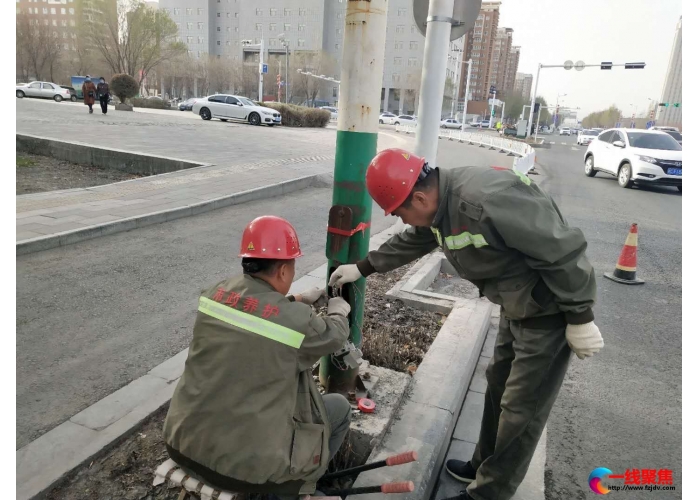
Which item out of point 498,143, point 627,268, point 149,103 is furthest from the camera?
point 149,103

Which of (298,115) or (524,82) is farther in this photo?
(524,82)

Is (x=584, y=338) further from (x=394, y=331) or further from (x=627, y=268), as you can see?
(x=627, y=268)

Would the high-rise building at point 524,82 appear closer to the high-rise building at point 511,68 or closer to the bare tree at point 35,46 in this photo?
the high-rise building at point 511,68

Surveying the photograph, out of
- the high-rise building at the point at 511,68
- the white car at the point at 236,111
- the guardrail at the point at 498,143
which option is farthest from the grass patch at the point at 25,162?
the high-rise building at the point at 511,68

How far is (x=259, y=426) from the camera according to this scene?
176 centimetres

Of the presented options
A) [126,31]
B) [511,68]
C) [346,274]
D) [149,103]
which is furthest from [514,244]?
[511,68]

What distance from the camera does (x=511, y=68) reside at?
139750 mm

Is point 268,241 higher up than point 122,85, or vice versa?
point 122,85

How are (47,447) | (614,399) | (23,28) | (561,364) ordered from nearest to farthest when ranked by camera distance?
(561,364) < (47,447) < (614,399) < (23,28)

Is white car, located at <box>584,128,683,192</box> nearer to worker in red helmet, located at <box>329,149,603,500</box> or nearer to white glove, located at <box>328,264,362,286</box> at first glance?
worker in red helmet, located at <box>329,149,603,500</box>

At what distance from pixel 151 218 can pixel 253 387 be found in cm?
590

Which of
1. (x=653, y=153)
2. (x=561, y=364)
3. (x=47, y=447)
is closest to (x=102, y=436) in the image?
(x=47, y=447)

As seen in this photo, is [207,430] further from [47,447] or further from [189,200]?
[189,200]

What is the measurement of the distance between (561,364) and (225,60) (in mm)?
87927
